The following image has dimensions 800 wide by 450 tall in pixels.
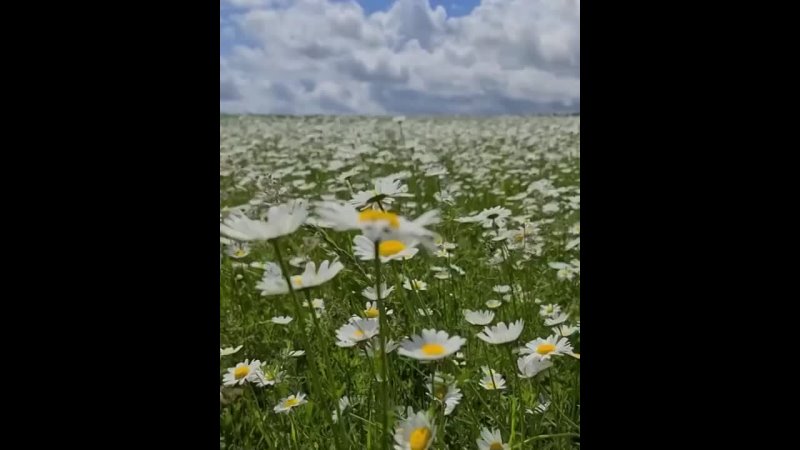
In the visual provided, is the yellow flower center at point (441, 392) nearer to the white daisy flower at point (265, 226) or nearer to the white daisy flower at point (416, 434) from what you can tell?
the white daisy flower at point (416, 434)

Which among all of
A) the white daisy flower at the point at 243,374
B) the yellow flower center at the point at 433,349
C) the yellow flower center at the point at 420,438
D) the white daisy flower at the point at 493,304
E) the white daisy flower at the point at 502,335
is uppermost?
the yellow flower center at the point at 433,349

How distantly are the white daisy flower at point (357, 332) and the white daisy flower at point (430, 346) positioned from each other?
170mm

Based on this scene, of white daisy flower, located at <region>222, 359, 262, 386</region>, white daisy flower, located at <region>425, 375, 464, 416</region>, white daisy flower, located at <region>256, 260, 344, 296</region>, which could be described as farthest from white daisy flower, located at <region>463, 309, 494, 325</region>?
white daisy flower, located at <region>256, 260, 344, 296</region>

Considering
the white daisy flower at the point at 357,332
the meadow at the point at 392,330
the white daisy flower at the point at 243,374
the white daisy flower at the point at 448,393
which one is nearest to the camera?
the meadow at the point at 392,330

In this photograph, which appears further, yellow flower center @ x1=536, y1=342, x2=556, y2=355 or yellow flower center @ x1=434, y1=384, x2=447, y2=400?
yellow flower center @ x1=536, y1=342, x2=556, y2=355

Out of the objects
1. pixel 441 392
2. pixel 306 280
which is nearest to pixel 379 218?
pixel 306 280

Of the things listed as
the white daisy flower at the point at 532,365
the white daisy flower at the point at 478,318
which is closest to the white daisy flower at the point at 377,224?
the white daisy flower at the point at 532,365

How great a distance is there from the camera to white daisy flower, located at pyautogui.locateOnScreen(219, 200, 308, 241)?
642 millimetres

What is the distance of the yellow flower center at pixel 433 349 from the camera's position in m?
0.81

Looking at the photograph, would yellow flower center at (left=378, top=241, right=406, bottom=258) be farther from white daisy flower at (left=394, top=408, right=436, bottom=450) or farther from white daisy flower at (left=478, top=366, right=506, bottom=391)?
white daisy flower at (left=478, top=366, right=506, bottom=391)

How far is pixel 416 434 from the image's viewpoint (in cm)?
71

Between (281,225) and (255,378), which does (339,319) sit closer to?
(255,378)
